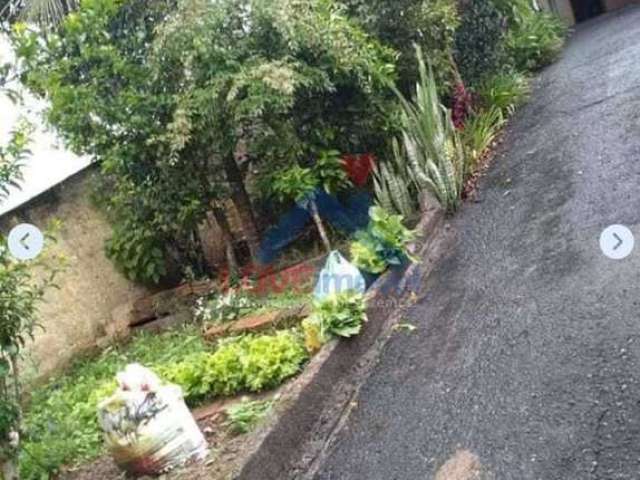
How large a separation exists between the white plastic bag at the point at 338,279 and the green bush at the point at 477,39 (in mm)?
4609

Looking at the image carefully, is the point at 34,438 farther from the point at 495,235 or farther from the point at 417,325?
the point at 495,235

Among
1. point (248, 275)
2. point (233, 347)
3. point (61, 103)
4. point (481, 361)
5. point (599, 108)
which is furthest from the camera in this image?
point (599, 108)

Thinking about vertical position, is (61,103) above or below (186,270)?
above

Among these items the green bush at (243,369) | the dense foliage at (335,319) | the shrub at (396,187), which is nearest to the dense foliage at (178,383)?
the green bush at (243,369)

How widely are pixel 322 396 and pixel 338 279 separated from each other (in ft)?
3.51

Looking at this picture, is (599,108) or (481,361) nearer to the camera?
(481,361)

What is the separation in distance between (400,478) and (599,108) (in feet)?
17.4

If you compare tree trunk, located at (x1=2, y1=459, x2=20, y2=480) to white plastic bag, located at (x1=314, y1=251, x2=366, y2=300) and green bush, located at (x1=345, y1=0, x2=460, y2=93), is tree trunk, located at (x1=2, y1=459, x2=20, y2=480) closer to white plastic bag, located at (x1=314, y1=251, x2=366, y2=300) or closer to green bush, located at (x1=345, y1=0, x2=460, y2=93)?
white plastic bag, located at (x1=314, y1=251, x2=366, y2=300)

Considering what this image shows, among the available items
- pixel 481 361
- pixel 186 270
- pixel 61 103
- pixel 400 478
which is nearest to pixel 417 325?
pixel 481 361

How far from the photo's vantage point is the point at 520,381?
311cm

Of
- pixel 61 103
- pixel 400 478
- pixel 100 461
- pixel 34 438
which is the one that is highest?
pixel 61 103

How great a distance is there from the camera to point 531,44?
10281mm

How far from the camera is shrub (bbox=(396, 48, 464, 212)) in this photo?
19.2 feet

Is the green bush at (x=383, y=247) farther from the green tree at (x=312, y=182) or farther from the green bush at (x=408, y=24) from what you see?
the green bush at (x=408, y=24)
